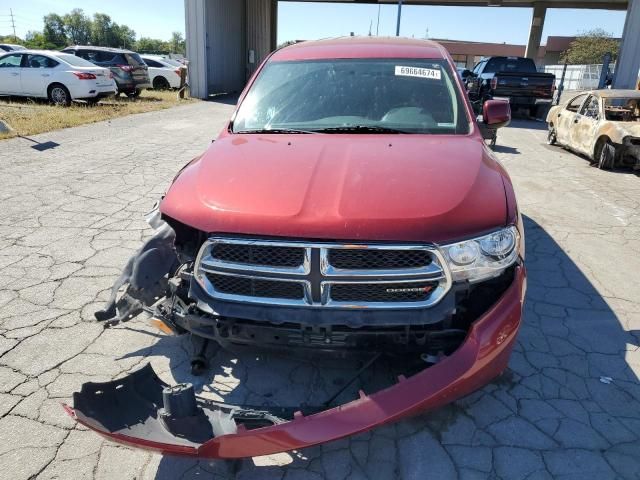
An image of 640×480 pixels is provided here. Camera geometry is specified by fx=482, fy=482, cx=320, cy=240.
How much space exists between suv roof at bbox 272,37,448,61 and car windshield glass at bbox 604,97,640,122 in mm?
7155

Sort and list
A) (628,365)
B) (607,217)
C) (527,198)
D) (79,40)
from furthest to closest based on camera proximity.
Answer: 1. (79,40)
2. (527,198)
3. (607,217)
4. (628,365)

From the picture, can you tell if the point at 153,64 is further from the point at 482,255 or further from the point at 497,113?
the point at 482,255

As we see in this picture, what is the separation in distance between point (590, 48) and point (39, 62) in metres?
52.5

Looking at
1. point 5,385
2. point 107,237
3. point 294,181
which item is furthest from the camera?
point 107,237

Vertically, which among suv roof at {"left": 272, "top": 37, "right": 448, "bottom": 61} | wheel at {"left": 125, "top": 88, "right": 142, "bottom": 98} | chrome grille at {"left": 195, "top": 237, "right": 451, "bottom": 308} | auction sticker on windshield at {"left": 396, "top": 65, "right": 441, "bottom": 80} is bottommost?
wheel at {"left": 125, "top": 88, "right": 142, "bottom": 98}

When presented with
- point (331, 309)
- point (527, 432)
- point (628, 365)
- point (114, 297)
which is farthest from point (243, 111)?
point (628, 365)

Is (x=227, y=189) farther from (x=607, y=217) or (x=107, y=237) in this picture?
(x=607, y=217)

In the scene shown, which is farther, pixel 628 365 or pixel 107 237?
pixel 107 237

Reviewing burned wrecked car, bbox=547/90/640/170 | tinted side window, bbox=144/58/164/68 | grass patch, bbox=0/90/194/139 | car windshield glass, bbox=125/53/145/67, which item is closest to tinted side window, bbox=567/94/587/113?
burned wrecked car, bbox=547/90/640/170

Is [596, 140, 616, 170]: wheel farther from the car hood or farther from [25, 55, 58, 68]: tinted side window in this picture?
[25, 55, 58, 68]: tinted side window

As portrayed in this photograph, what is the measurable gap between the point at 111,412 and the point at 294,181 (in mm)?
1405

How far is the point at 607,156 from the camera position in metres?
9.17

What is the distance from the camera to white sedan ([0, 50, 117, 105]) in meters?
14.5

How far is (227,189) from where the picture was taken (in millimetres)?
2520
